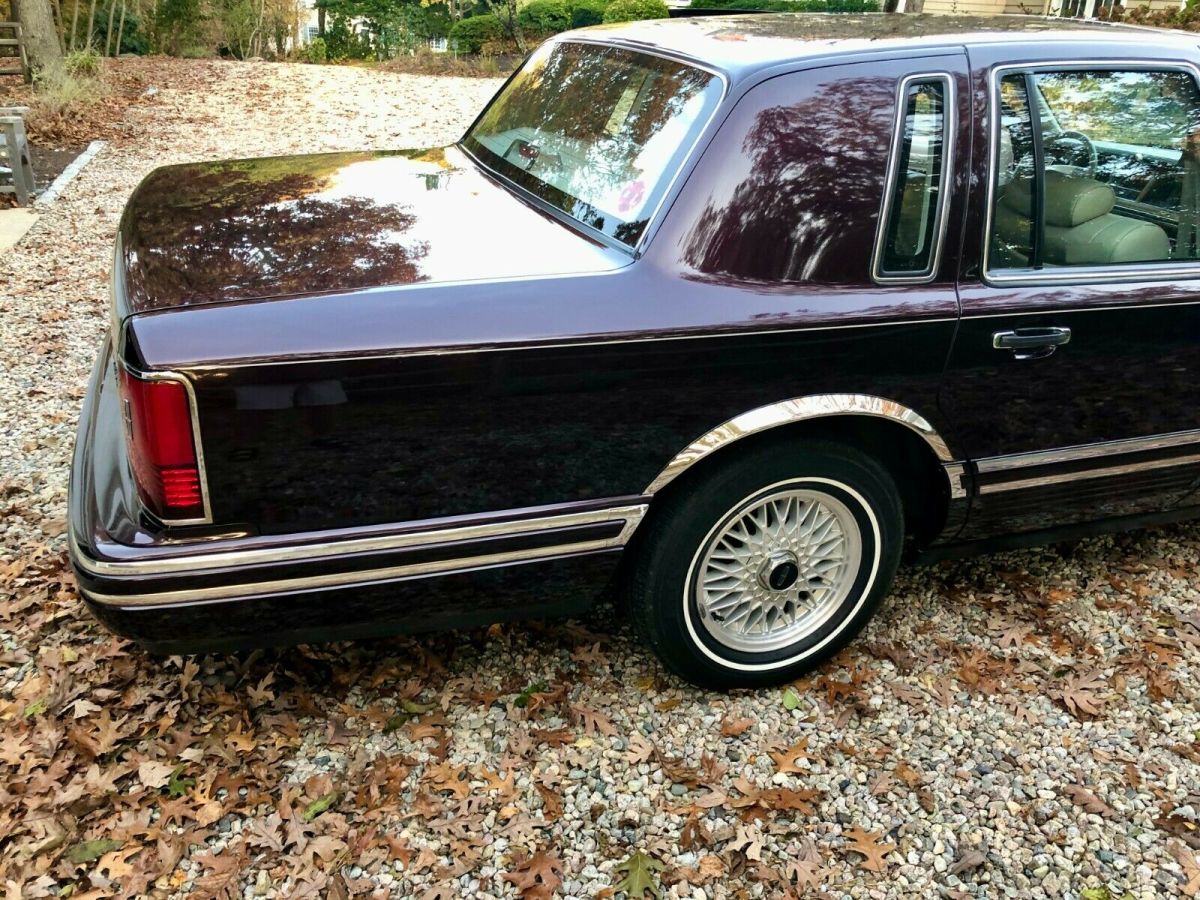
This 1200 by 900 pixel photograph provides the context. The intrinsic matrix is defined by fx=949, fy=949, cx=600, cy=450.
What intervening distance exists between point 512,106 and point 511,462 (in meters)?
1.74

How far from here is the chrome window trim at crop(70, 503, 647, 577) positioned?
2107 mm

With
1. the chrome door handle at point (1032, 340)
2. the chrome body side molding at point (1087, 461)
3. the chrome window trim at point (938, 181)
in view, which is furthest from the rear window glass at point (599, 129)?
the chrome body side molding at point (1087, 461)

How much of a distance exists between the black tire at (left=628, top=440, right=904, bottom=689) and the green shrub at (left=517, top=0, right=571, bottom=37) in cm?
2256

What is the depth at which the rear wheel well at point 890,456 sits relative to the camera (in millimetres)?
2500

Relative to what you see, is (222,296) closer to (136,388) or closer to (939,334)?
(136,388)

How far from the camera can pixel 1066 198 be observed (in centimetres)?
282

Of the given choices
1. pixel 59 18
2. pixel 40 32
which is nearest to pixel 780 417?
pixel 40 32

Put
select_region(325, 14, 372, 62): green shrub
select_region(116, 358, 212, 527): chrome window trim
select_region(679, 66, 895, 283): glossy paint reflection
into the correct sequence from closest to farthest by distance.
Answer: select_region(116, 358, 212, 527): chrome window trim → select_region(679, 66, 895, 283): glossy paint reflection → select_region(325, 14, 372, 62): green shrub

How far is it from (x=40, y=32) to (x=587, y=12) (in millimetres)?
14428

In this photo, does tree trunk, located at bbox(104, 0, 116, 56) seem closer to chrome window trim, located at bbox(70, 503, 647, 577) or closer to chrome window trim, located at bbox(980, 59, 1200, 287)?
chrome window trim, located at bbox(70, 503, 647, 577)

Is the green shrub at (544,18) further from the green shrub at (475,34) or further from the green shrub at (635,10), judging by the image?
the green shrub at (635,10)

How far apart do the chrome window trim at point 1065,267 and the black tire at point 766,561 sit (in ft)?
2.11

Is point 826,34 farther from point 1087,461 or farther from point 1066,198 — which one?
point 1087,461

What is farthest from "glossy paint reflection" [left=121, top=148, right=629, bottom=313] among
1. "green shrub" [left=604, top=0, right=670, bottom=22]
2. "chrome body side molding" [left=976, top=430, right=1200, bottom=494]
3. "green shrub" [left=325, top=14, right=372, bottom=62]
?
"green shrub" [left=325, top=14, right=372, bottom=62]
